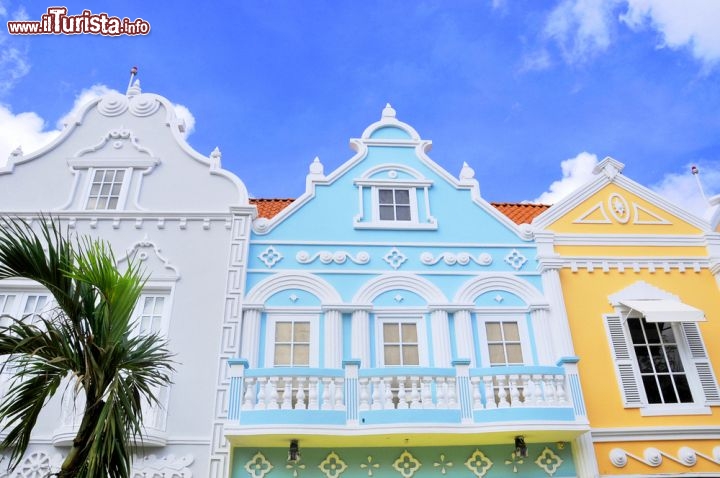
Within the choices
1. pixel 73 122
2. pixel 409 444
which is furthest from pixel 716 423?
pixel 73 122

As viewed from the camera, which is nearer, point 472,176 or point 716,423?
point 716,423

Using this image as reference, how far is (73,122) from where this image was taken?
11.6 m

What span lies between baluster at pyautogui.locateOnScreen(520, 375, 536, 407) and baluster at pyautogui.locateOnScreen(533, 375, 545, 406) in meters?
0.03

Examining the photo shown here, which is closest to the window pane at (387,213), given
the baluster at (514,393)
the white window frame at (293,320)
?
the white window frame at (293,320)

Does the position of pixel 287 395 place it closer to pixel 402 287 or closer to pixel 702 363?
pixel 402 287

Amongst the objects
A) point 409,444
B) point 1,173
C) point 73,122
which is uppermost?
point 73,122

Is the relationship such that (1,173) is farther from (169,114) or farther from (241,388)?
(241,388)

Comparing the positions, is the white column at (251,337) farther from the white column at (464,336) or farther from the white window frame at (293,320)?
the white column at (464,336)

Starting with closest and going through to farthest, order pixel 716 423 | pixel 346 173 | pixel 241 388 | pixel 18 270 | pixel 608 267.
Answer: pixel 18 270
pixel 241 388
pixel 716 423
pixel 608 267
pixel 346 173

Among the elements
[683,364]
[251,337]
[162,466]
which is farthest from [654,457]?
[162,466]

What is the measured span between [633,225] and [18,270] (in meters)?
10.3

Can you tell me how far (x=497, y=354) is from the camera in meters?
9.83

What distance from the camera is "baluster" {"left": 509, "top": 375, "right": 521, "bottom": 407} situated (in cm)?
862

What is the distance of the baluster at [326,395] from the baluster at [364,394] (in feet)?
1.49
